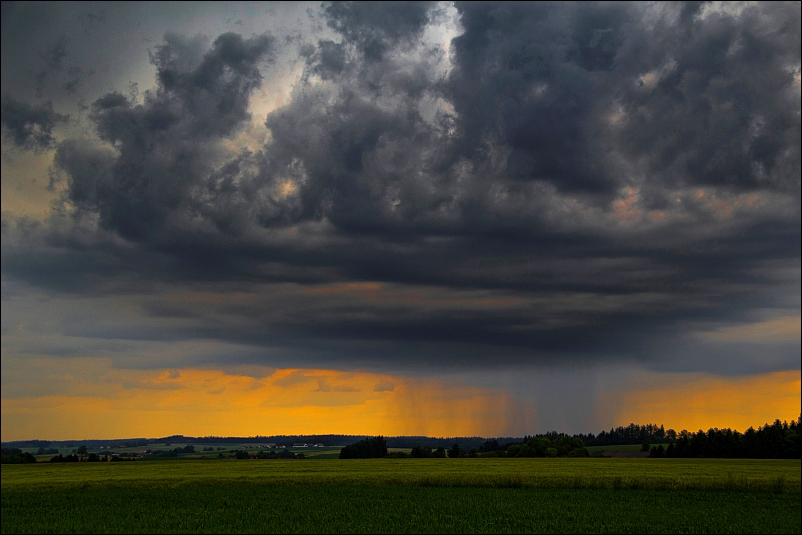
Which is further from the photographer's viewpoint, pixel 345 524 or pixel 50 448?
pixel 50 448

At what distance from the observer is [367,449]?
154375 millimetres

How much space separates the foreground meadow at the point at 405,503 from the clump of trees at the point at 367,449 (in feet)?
278

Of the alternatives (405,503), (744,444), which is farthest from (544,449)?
(405,503)

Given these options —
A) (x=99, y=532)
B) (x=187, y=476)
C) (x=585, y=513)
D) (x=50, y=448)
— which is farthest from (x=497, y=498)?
(x=50, y=448)

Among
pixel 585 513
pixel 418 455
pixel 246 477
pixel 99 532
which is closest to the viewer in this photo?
pixel 99 532

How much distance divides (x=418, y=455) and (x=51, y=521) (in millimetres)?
100393

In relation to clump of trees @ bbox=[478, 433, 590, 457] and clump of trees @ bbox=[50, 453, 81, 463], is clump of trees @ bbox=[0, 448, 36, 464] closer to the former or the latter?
clump of trees @ bbox=[50, 453, 81, 463]

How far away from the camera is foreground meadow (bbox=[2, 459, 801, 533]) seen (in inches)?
1507

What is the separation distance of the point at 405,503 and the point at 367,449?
366 ft

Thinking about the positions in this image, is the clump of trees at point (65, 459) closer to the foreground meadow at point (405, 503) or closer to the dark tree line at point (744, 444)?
the foreground meadow at point (405, 503)

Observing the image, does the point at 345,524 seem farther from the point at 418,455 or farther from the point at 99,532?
the point at 418,455

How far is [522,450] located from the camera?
134250mm

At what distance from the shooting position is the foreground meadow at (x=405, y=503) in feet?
126

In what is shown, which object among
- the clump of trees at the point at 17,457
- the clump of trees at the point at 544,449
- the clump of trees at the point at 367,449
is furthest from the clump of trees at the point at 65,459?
the clump of trees at the point at 544,449
